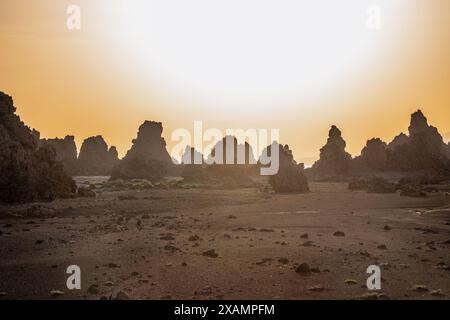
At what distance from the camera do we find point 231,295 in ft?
35.9

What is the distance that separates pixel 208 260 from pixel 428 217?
1843cm

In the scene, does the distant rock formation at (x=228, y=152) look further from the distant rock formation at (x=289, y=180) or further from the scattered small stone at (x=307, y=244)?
the scattered small stone at (x=307, y=244)

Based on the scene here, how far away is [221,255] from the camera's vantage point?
A: 51.9 ft

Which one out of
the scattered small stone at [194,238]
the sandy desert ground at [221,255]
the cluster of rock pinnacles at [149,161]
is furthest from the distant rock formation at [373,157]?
the scattered small stone at [194,238]

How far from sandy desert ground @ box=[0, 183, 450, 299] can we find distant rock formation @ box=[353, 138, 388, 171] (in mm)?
78113

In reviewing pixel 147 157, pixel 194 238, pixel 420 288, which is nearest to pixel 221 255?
pixel 194 238

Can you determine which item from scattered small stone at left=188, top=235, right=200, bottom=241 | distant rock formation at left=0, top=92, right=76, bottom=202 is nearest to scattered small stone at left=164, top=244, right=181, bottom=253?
scattered small stone at left=188, top=235, right=200, bottom=241

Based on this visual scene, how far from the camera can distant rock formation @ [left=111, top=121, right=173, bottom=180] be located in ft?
288

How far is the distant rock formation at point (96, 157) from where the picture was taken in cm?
14612

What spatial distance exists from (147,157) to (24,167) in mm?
82925

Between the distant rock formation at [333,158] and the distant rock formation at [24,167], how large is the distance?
2828 inches

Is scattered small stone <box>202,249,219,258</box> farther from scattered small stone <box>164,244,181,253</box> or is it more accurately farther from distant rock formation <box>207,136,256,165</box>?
distant rock formation <box>207,136,256,165</box>

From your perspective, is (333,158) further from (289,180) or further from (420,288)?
(420,288)
